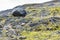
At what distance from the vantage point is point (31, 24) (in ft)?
12.6

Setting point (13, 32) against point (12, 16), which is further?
point (12, 16)

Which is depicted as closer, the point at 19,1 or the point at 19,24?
the point at 19,24

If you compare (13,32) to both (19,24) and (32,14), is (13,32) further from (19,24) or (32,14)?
(32,14)

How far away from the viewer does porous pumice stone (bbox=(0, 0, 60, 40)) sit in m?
3.41

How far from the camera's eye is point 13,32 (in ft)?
11.6

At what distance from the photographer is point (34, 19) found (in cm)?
407

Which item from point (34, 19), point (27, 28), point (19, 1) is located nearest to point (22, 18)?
point (34, 19)

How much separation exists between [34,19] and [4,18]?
63 centimetres

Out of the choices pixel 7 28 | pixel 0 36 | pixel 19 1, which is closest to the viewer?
pixel 0 36

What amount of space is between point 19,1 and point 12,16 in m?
1.51

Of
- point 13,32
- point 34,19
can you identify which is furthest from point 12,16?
point 13,32

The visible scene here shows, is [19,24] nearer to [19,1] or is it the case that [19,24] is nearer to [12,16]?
[12,16]

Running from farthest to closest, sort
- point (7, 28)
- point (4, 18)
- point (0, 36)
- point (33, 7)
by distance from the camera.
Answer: point (33, 7) → point (4, 18) → point (7, 28) → point (0, 36)

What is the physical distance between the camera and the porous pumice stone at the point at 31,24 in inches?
134
